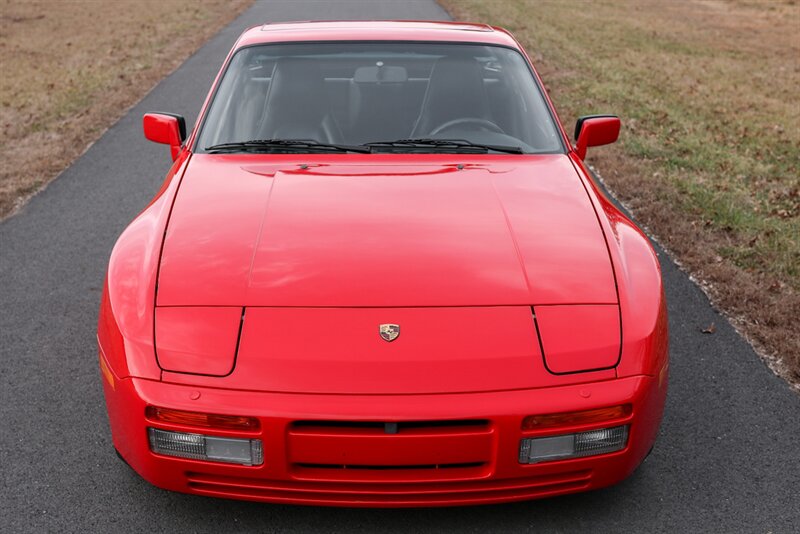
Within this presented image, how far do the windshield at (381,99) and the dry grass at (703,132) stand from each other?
1.73 metres

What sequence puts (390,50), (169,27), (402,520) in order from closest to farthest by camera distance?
(402,520)
(390,50)
(169,27)

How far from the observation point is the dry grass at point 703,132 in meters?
5.10

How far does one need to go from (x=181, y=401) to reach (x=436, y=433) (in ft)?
2.50

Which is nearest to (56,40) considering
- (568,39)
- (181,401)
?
(568,39)

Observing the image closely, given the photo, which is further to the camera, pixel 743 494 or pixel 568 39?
pixel 568 39

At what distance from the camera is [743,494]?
10.0 ft

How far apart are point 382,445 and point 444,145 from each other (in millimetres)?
1736

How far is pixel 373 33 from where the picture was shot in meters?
4.30

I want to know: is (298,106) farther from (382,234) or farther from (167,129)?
(382,234)

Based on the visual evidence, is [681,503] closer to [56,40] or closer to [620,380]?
[620,380]

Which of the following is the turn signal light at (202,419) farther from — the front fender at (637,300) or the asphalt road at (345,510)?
the front fender at (637,300)

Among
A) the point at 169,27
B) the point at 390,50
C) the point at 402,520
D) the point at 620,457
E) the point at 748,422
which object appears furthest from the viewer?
the point at 169,27

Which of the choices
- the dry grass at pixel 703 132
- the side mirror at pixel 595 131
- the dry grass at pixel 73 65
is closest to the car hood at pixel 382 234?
the side mirror at pixel 595 131

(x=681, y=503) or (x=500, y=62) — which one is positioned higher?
(x=500, y=62)
